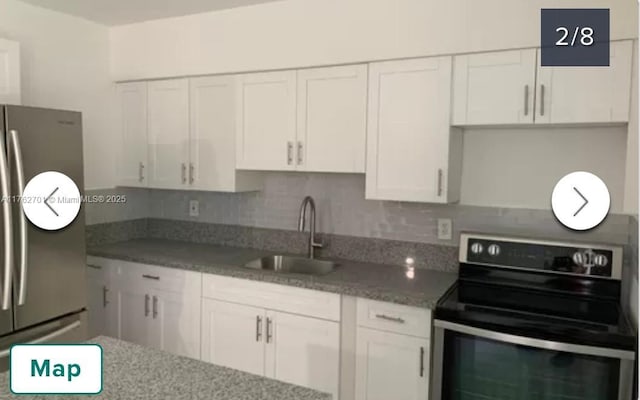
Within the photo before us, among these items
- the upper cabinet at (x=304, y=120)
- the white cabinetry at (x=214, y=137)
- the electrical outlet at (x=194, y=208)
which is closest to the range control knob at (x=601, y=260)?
the upper cabinet at (x=304, y=120)

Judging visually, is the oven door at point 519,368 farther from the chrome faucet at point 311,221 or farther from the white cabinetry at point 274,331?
the chrome faucet at point 311,221

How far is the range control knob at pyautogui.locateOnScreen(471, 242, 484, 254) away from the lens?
2449 mm

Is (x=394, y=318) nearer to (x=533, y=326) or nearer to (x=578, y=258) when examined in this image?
(x=533, y=326)

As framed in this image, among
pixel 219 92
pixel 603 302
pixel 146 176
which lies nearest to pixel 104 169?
pixel 146 176

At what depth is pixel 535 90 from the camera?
2168mm

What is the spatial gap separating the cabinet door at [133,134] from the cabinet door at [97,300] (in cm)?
63

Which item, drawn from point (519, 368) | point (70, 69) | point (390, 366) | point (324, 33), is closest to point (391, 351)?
point (390, 366)

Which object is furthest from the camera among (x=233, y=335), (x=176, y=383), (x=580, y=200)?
(x=233, y=335)

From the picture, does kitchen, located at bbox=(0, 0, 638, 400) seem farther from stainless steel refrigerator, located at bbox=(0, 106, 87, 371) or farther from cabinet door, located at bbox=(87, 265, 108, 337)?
stainless steel refrigerator, located at bbox=(0, 106, 87, 371)

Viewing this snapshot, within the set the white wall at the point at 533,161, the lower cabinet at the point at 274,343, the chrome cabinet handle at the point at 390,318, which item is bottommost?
the lower cabinet at the point at 274,343

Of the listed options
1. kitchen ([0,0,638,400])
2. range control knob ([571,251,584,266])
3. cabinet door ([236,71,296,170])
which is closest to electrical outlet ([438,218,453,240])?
kitchen ([0,0,638,400])

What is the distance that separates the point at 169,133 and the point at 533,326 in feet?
7.77

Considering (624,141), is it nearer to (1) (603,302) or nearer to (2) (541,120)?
(2) (541,120)

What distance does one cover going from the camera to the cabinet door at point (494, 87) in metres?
2.19
